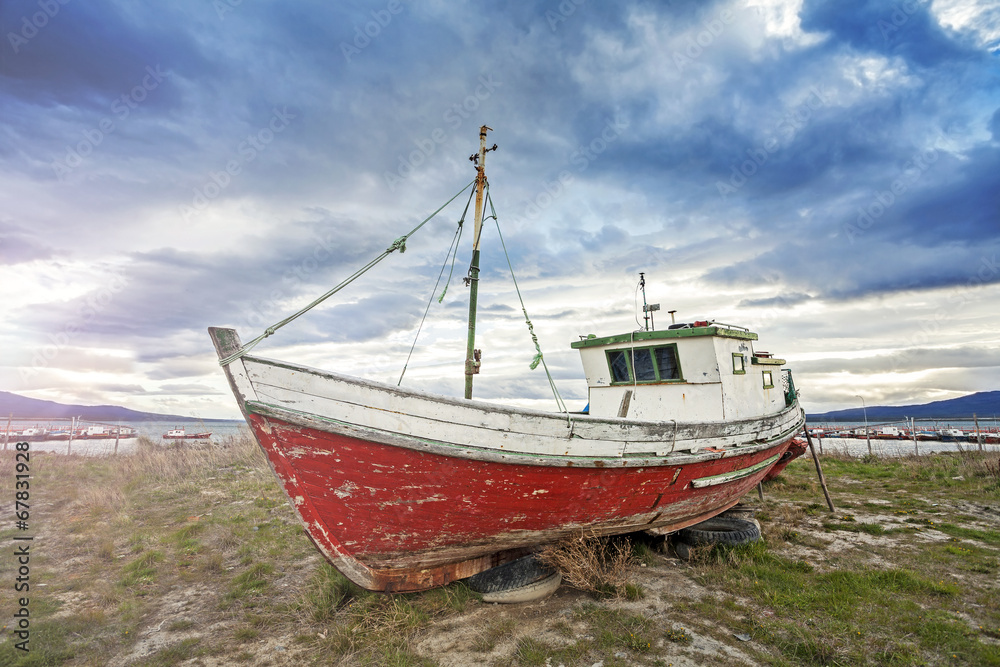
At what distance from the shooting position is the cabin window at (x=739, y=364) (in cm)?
797

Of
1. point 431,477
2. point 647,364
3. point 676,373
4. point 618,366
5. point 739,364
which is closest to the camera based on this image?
point 431,477

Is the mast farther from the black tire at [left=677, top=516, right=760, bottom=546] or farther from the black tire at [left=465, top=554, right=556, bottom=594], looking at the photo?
the black tire at [left=677, top=516, right=760, bottom=546]

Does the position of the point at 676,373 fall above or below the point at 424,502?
above

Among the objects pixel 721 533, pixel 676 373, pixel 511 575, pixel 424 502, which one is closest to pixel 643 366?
pixel 676 373

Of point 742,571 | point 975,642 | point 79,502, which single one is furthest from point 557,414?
point 79,502

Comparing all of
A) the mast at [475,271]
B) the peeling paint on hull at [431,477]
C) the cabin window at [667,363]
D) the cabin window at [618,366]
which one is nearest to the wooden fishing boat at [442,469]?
the peeling paint on hull at [431,477]

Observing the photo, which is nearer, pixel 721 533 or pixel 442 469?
pixel 442 469

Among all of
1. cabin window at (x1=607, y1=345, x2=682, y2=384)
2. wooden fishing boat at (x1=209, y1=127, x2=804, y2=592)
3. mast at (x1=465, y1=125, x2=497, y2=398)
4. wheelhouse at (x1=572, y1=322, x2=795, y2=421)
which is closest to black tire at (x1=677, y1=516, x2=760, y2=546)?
wooden fishing boat at (x1=209, y1=127, x2=804, y2=592)

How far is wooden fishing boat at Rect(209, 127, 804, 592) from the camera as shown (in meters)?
4.14

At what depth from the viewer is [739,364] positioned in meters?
8.12

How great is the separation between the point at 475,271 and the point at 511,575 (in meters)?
5.03

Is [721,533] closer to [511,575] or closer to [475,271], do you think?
[511,575]

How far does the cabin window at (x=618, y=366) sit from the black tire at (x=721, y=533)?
2.68 metres

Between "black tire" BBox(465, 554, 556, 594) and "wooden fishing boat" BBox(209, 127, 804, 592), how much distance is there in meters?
0.12
